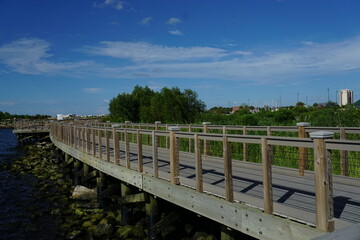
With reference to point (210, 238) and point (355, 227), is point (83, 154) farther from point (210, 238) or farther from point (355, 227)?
point (355, 227)

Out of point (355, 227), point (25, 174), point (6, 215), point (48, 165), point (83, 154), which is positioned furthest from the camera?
point (48, 165)

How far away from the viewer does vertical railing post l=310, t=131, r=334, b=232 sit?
3.89 meters

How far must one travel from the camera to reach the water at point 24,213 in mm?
9383

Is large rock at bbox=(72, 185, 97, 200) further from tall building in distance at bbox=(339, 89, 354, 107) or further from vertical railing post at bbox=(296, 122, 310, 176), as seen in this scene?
tall building in distance at bbox=(339, 89, 354, 107)

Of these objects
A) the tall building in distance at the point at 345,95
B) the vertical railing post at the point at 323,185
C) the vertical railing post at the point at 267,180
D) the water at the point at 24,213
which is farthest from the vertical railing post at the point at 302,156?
the tall building in distance at the point at 345,95

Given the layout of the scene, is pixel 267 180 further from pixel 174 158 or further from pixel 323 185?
pixel 174 158

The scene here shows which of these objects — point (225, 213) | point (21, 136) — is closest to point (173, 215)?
point (225, 213)

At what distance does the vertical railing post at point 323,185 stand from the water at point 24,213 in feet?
24.7

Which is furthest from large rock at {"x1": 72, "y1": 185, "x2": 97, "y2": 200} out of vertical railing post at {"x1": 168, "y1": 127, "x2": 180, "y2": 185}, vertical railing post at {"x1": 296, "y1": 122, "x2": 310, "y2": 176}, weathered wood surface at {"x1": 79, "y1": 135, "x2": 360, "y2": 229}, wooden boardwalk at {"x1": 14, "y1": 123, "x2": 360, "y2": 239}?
vertical railing post at {"x1": 296, "y1": 122, "x2": 310, "y2": 176}

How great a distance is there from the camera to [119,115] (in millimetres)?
58562

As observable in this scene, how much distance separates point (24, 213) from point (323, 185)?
1069 centimetres

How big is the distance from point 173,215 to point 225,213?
2.66 meters

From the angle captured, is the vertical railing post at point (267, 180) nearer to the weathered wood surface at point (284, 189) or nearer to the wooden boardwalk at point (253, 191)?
the wooden boardwalk at point (253, 191)

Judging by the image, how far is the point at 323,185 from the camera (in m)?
3.92
